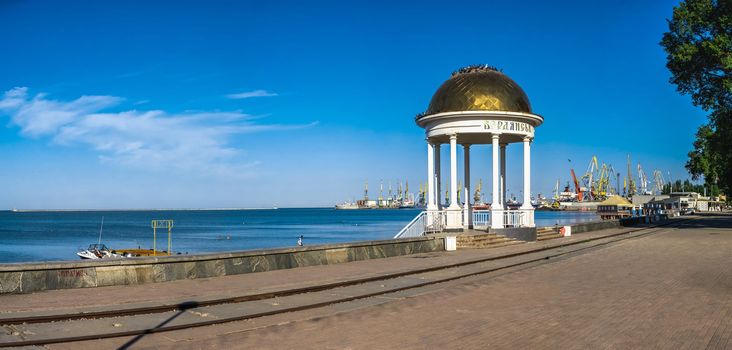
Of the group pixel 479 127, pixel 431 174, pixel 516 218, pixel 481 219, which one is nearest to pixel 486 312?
pixel 479 127

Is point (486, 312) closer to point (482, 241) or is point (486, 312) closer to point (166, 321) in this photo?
point (166, 321)

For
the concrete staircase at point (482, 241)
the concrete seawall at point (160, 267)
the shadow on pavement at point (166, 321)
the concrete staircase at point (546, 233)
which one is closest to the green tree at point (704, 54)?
the concrete staircase at point (546, 233)

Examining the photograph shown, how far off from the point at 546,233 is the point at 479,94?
9097mm

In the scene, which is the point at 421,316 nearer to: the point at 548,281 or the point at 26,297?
the point at 548,281

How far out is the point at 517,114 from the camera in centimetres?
2803

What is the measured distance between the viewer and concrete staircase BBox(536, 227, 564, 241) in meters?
31.1

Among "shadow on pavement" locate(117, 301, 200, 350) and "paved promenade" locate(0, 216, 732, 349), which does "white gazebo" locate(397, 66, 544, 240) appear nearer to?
"paved promenade" locate(0, 216, 732, 349)

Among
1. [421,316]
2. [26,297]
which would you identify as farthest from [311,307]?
[26,297]

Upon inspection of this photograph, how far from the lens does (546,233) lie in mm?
32094

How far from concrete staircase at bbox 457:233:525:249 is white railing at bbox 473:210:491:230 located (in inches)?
90.1

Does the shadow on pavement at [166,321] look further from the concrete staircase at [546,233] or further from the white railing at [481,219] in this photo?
the concrete staircase at [546,233]

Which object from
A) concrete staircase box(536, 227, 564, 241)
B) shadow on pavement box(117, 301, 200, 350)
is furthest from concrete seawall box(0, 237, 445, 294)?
concrete staircase box(536, 227, 564, 241)

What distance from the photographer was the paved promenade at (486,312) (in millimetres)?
8820

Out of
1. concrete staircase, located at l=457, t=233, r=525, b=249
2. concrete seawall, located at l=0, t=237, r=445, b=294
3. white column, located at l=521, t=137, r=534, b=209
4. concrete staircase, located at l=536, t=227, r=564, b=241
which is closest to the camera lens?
concrete seawall, located at l=0, t=237, r=445, b=294
